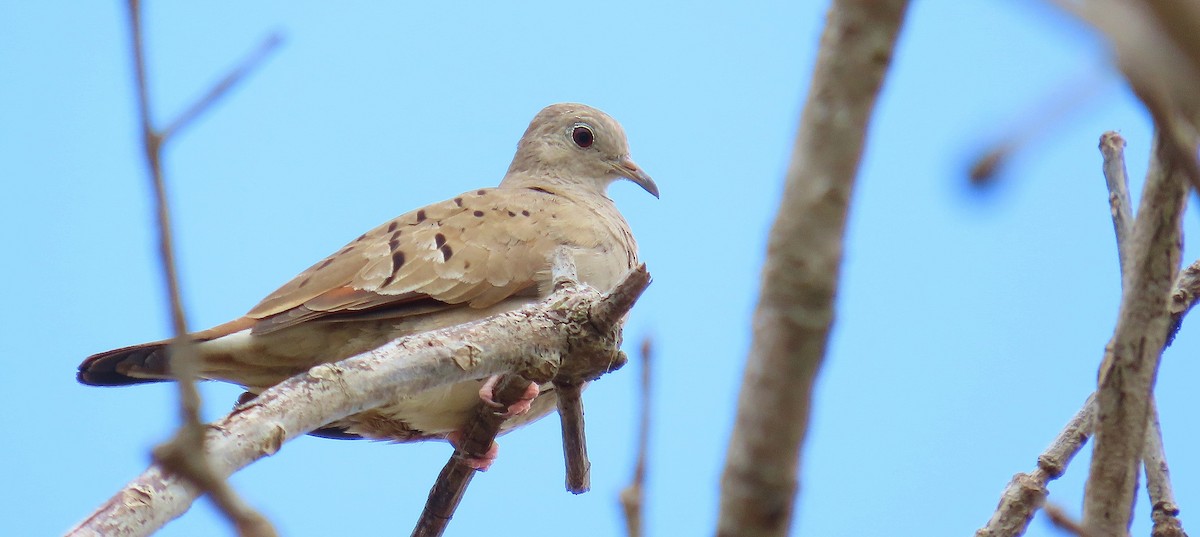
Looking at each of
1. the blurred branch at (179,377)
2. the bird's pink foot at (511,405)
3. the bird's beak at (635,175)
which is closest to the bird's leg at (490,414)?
the bird's pink foot at (511,405)

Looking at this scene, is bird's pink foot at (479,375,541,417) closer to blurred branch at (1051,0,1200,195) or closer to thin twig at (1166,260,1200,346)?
thin twig at (1166,260,1200,346)

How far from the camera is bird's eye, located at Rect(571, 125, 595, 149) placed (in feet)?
21.4

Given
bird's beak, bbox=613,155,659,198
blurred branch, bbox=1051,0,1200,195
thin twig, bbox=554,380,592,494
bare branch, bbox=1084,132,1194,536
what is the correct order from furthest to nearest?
→ 1. bird's beak, bbox=613,155,659,198
2. thin twig, bbox=554,380,592,494
3. bare branch, bbox=1084,132,1194,536
4. blurred branch, bbox=1051,0,1200,195

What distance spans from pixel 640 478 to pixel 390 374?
197cm

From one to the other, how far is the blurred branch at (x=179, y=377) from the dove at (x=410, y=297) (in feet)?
9.48

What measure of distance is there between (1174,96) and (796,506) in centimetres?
69

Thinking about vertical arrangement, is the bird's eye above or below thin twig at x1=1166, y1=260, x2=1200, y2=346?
above

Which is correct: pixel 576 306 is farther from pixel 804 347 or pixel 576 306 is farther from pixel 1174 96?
pixel 1174 96

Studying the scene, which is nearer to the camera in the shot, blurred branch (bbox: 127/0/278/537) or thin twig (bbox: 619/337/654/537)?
blurred branch (bbox: 127/0/278/537)

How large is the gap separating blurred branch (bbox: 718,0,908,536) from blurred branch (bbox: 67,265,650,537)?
37.8 inches

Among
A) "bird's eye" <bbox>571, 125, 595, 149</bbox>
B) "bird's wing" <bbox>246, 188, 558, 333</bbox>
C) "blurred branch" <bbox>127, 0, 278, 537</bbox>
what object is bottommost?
"blurred branch" <bbox>127, 0, 278, 537</bbox>

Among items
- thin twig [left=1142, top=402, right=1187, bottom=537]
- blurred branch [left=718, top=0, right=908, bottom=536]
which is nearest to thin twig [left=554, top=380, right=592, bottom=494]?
thin twig [left=1142, top=402, right=1187, bottom=537]

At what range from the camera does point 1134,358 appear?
1.78m

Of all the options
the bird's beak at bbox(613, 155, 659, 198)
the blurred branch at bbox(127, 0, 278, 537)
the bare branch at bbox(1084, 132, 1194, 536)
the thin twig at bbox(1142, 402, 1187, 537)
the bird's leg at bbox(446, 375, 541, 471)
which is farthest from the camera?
the bird's beak at bbox(613, 155, 659, 198)
